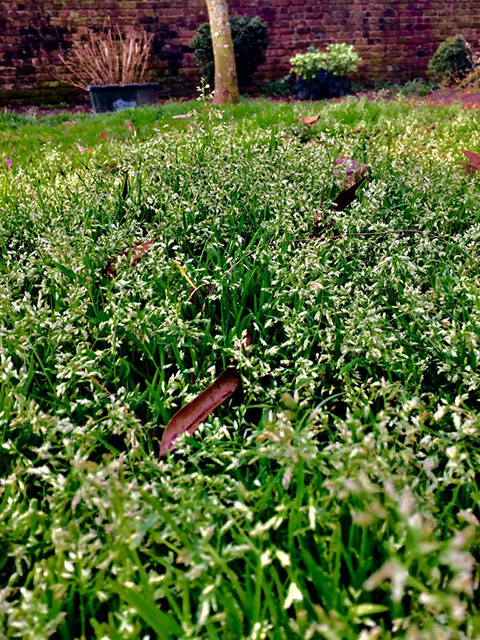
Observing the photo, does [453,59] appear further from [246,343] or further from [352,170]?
[246,343]

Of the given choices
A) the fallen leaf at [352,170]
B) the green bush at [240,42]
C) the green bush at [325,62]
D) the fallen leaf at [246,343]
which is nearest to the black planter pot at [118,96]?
the green bush at [240,42]

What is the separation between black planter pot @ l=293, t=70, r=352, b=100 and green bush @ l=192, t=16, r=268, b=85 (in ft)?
4.10

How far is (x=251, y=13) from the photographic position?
520 inches

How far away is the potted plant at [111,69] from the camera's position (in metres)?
10.2

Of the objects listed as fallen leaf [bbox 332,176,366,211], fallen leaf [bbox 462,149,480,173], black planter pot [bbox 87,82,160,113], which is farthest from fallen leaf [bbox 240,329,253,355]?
black planter pot [bbox 87,82,160,113]

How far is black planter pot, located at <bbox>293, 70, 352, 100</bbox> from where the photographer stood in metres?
12.4

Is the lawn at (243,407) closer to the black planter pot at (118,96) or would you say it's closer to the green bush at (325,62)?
the black planter pot at (118,96)

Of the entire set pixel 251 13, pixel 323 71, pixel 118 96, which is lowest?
pixel 118 96

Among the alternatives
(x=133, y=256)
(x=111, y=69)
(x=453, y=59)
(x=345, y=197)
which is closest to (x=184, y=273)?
(x=133, y=256)

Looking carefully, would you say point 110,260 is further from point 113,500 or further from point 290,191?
point 113,500

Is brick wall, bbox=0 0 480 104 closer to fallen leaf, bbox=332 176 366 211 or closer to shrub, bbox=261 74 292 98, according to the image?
shrub, bbox=261 74 292 98

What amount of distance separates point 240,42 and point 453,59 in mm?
5608

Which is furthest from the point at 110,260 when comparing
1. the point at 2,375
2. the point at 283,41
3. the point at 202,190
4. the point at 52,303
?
the point at 283,41

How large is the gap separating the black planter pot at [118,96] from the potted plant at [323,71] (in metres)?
3.87
